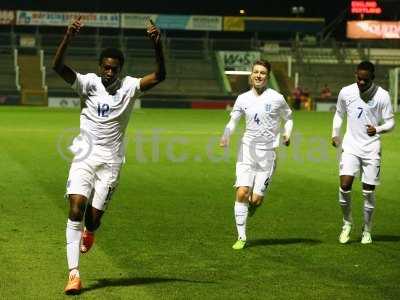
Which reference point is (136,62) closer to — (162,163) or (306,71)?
(306,71)

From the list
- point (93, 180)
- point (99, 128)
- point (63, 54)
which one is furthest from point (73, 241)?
point (63, 54)

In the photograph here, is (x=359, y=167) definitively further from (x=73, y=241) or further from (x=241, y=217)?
(x=73, y=241)

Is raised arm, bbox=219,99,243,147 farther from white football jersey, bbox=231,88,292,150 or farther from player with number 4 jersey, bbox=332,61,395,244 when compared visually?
player with number 4 jersey, bbox=332,61,395,244

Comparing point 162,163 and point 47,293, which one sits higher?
point 47,293

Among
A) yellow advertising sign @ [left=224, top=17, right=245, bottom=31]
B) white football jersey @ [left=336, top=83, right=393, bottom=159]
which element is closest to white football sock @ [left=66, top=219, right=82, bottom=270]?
white football jersey @ [left=336, top=83, right=393, bottom=159]

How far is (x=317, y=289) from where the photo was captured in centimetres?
832

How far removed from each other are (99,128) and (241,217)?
9.18 feet

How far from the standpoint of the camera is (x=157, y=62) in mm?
8227

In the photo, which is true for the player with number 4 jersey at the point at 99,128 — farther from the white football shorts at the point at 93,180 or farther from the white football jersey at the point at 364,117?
the white football jersey at the point at 364,117

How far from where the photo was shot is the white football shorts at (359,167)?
1107cm

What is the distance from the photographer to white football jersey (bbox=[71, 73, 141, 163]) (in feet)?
27.8

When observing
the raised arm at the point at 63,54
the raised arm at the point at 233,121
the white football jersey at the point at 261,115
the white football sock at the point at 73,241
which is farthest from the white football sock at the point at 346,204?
the raised arm at the point at 63,54

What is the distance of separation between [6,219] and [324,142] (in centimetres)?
1720

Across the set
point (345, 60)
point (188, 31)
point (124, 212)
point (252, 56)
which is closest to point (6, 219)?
point (124, 212)
